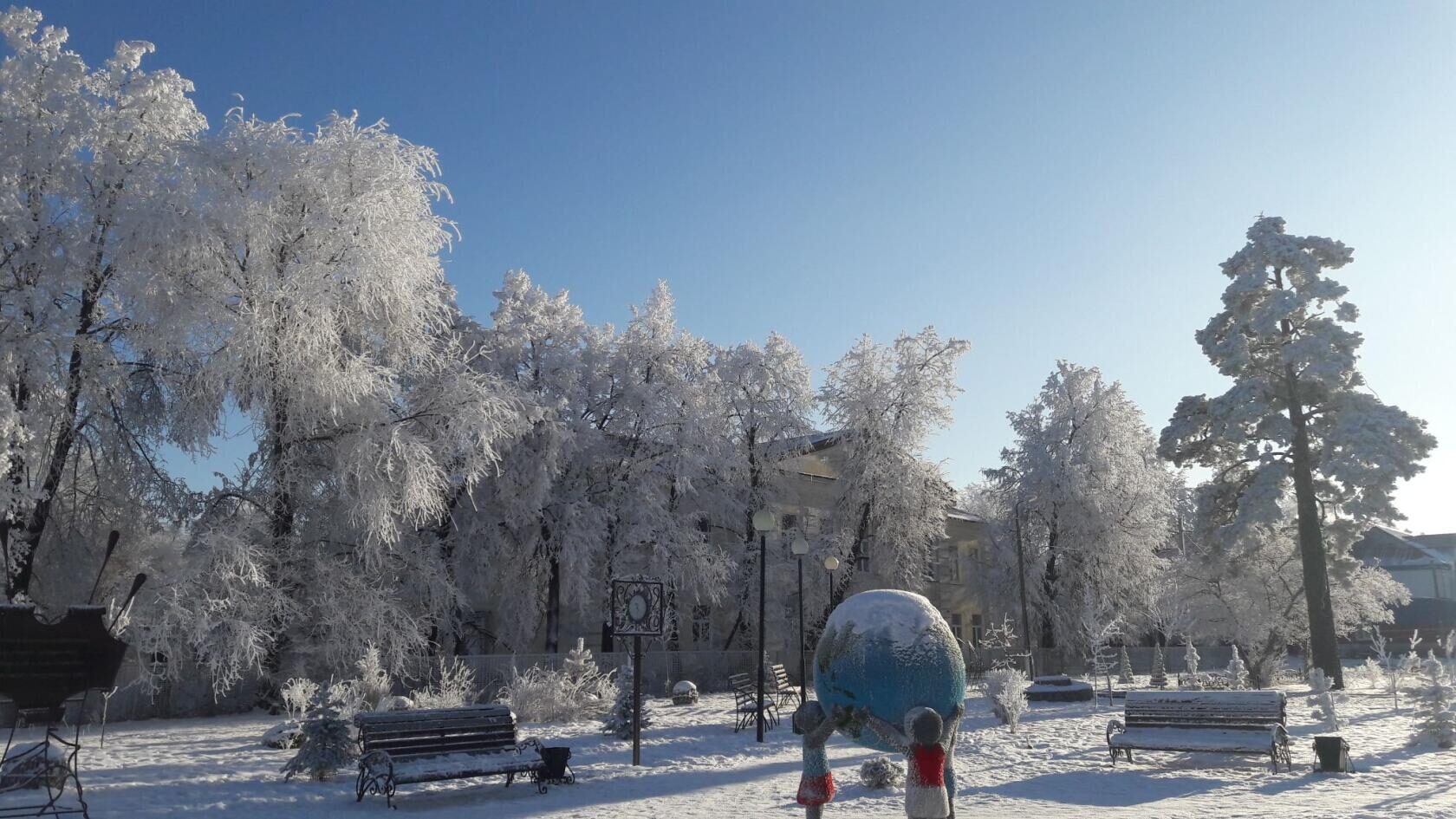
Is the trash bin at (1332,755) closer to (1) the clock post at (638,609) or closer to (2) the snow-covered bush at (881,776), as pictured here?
(2) the snow-covered bush at (881,776)

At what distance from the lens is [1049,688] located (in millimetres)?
27000

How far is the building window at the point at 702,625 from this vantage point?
38875mm

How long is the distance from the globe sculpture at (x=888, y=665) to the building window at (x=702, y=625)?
101 ft

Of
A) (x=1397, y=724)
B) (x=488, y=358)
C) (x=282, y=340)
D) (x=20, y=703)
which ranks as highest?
(x=488, y=358)

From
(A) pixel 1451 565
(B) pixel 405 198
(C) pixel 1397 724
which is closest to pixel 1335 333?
(C) pixel 1397 724

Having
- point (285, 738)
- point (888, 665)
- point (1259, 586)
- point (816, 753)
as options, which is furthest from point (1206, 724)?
point (1259, 586)

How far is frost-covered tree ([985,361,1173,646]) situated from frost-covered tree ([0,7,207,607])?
1287 inches

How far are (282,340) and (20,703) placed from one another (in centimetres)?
1175

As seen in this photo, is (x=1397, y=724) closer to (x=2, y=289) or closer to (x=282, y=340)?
(x=282, y=340)

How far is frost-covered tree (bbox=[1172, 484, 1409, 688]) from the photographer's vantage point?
3159 centimetres

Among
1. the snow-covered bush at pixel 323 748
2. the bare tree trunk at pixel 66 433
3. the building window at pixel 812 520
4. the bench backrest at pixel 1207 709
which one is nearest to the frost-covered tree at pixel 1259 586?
the building window at pixel 812 520

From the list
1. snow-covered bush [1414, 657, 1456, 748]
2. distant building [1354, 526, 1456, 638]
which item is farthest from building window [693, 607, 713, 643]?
distant building [1354, 526, 1456, 638]

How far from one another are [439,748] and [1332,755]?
39.1ft

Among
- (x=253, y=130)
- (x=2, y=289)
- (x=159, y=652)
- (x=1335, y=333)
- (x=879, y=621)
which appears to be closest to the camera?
(x=879, y=621)
